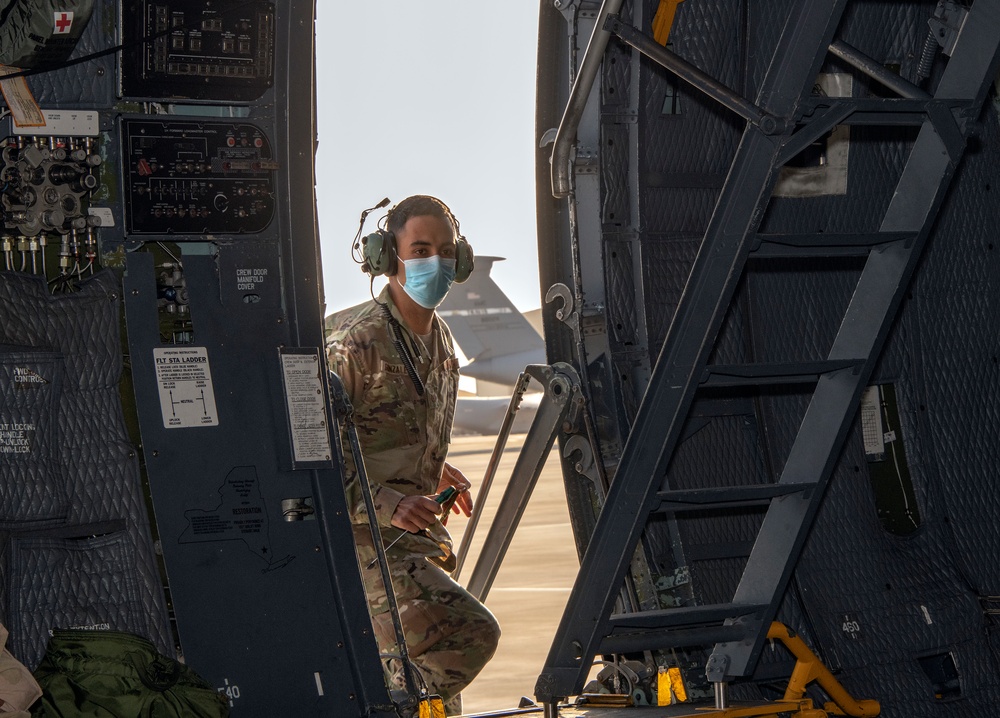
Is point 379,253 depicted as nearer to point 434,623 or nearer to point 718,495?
point 434,623

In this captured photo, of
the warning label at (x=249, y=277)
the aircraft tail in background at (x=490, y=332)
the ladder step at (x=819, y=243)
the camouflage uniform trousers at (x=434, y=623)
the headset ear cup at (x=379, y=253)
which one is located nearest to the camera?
the ladder step at (x=819, y=243)

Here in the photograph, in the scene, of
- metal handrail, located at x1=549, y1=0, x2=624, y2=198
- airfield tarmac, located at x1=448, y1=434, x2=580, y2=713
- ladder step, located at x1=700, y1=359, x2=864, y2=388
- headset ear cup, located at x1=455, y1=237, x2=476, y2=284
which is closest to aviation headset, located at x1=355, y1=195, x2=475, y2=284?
headset ear cup, located at x1=455, y1=237, x2=476, y2=284

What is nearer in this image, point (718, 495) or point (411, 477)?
point (718, 495)

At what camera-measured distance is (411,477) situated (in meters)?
4.48

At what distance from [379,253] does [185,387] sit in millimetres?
1361

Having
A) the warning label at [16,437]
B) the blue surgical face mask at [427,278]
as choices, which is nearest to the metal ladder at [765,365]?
the blue surgical face mask at [427,278]

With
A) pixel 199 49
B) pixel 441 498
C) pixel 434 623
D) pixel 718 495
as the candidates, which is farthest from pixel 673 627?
pixel 199 49

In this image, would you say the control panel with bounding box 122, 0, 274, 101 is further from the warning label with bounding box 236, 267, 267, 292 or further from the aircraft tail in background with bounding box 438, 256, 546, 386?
the aircraft tail in background with bounding box 438, 256, 546, 386

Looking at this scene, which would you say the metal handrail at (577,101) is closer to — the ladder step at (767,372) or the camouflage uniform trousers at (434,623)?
the ladder step at (767,372)

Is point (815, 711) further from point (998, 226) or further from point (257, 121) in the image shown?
point (257, 121)

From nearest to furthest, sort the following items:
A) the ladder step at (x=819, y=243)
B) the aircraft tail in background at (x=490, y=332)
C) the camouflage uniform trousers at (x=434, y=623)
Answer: the ladder step at (x=819, y=243)
the camouflage uniform trousers at (x=434, y=623)
the aircraft tail in background at (x=490, y=332)

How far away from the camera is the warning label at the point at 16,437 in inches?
124

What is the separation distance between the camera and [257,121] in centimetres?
350

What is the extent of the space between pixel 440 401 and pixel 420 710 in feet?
4.65
